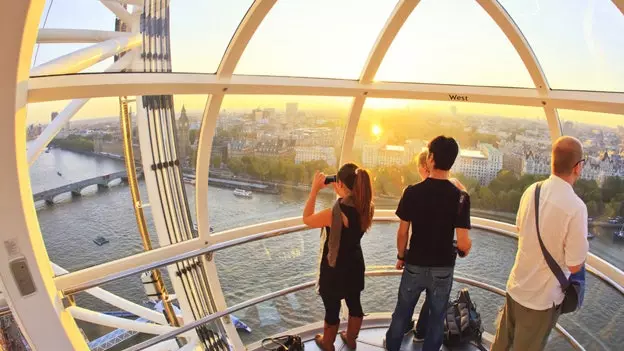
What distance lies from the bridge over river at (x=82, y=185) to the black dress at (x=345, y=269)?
3579 mm

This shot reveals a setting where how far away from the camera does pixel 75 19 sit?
17.5 ft

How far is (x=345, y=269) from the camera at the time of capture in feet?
10.5

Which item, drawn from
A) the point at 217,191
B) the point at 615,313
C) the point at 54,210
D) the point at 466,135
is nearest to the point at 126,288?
the point at 54,210

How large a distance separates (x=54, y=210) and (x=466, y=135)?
538 cm

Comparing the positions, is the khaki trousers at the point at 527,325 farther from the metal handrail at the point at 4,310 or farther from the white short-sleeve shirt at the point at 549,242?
the metal handrail at the point at 4,310

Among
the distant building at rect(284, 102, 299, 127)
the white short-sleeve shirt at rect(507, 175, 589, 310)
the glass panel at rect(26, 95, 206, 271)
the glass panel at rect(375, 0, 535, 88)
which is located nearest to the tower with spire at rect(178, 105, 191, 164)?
the glass panel at rect(26, 95, 206, 271)

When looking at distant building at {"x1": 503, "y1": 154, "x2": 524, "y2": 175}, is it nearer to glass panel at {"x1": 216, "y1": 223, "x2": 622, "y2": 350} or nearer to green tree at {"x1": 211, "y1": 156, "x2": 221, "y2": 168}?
glass panel at {"x1": 216, "y1": 223, "x2": 622, "y2": 350}

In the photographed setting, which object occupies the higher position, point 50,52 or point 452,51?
point 452,51

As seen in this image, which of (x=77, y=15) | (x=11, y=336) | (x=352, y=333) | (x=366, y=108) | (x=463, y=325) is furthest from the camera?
(x=77, y=15)

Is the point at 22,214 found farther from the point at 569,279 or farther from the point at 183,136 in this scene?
the point at 569,279

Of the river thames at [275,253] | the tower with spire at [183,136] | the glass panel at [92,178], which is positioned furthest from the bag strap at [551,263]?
the tower with spire at [183,136]

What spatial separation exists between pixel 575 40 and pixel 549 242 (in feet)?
9.50

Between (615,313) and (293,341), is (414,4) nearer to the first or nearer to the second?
(293,341)

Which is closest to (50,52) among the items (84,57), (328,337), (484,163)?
(84,57)
